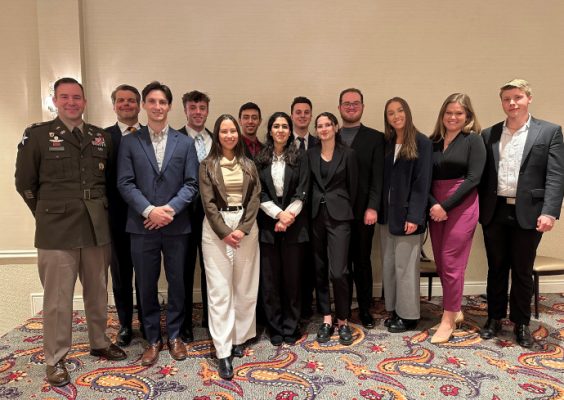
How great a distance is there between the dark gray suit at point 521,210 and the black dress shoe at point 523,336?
52 mm

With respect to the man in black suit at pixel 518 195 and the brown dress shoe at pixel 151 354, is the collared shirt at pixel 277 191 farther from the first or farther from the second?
the man in black suit at pixel 518 195

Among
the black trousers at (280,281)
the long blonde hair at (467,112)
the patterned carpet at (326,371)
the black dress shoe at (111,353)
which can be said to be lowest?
the patterned carpet at (326,371)

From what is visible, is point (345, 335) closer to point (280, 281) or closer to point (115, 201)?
point (280, 281)

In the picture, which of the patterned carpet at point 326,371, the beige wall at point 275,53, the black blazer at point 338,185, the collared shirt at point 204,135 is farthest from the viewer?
the beige wall at point 275,53

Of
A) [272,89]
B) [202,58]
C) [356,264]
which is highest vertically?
[202,58]

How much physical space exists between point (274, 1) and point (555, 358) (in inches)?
145

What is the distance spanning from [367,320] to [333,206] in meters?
1.06

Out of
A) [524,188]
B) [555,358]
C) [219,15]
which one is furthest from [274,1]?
[555,358]

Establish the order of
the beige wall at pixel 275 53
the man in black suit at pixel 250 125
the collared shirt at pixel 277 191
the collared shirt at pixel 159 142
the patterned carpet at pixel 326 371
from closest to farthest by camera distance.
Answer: the patterned carpet at pixel 326 371
the collared shirt at pixel 159 142
the collared shirt at pixel 277 191
the man in black suit at pixel 250 125
the beige wall at pixel 275 53

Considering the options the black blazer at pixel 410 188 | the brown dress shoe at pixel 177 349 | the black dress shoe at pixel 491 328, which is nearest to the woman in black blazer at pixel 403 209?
the black blazer at pixel 410 188

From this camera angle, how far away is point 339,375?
2.51 metres

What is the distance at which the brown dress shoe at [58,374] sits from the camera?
2436 mm

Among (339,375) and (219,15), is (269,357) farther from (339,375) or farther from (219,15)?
(219,15)

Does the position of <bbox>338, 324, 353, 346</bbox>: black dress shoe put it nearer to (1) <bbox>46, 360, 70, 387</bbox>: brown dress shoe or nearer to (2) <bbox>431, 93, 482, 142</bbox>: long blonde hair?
(2) <bbox>431, 93, 482, 142</bbox>: long blonde hair
